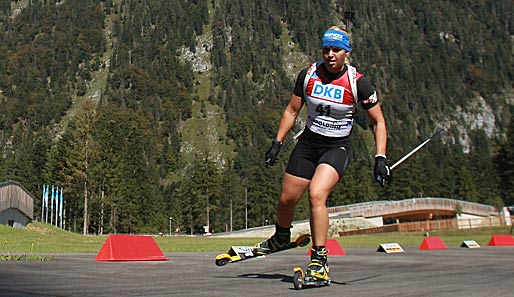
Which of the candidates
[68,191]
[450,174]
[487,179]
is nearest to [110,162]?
[68,191]

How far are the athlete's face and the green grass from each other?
Answer: 30.5 ft

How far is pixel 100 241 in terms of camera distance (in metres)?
38.6

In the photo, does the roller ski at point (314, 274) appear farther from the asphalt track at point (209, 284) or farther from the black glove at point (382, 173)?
the black glove at point (382, 173)

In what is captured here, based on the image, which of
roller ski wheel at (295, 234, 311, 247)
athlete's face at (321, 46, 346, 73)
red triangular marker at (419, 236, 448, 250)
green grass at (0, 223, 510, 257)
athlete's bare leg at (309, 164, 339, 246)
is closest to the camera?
athlete's bare leg at (309, 164, 339, 246)

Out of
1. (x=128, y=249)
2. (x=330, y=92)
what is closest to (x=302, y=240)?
(x=330, y=92)

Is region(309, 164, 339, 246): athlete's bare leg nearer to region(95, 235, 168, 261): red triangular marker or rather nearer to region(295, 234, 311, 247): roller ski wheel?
region(295, 234, 311, 247): roller ski wheel

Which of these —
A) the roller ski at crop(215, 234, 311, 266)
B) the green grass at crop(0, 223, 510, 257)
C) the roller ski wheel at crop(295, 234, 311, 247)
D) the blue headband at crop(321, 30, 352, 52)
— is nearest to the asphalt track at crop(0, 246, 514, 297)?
the roller ski at crop(215, 234, 311, 266)

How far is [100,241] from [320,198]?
33.0 m

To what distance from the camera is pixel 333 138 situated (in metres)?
8.02

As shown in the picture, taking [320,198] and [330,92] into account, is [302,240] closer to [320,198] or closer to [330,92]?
[320,198]

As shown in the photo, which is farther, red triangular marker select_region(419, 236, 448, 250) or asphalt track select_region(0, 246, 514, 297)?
Answer: red triangular marker select_region(419, 236, 448, 250)

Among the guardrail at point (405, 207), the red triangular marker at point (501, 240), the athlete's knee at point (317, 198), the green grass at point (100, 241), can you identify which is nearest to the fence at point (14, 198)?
the green grass at point (100, 241)

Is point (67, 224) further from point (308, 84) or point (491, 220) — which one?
point (308, 84)

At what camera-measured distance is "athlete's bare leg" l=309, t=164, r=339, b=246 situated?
7559mm
